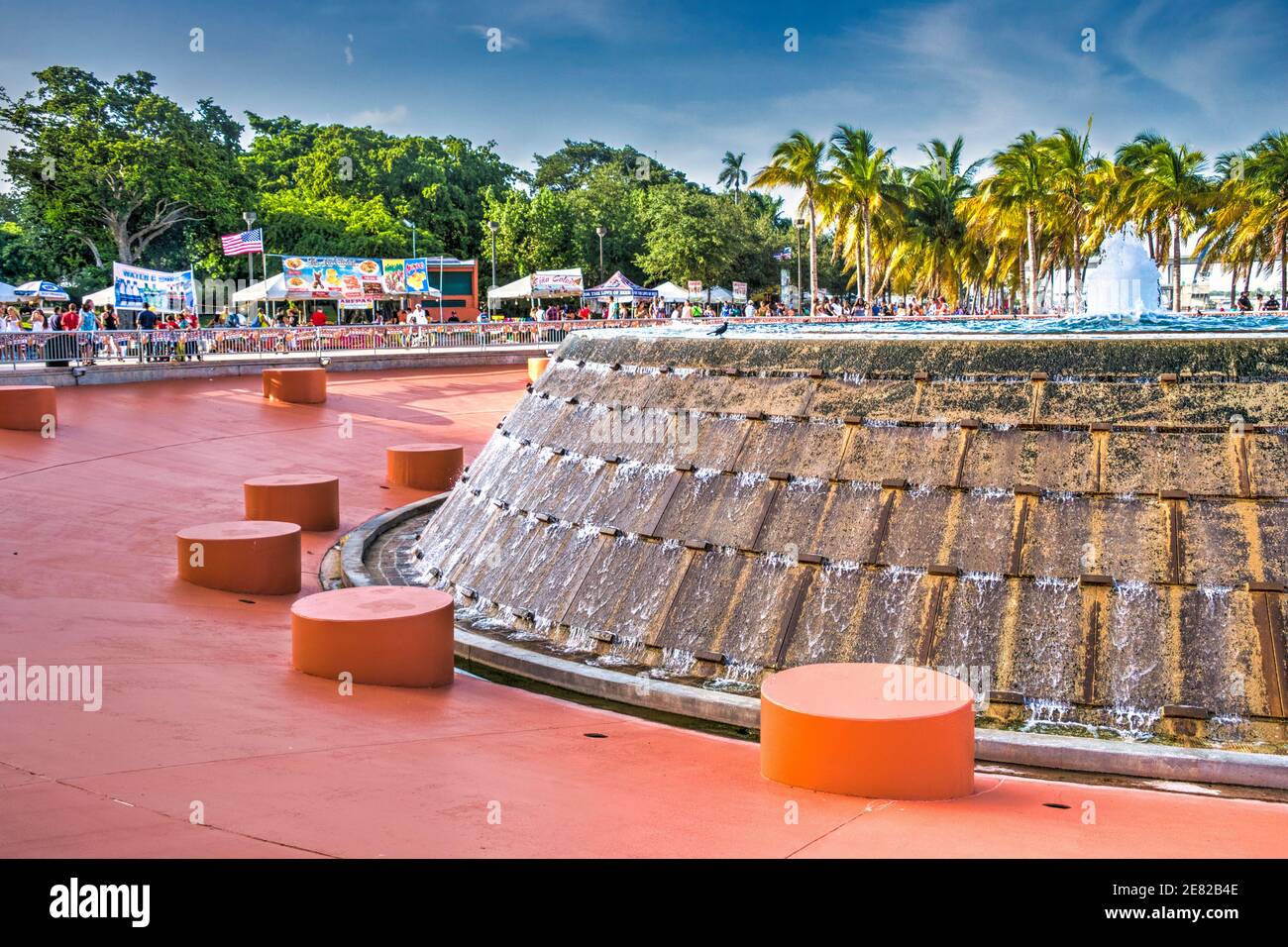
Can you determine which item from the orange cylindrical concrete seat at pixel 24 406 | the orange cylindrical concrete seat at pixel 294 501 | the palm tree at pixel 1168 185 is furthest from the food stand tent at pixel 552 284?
the orange cylindrical concrete seat at pixel 294 501

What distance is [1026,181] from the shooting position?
53312 millimetres

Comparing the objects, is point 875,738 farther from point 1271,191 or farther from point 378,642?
point 1271,191

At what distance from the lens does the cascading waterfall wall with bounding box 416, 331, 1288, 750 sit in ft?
31.7

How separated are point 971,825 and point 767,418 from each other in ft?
18.8

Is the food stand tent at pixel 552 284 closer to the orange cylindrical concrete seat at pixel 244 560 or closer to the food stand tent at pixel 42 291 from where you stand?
the food stand tent at pixel 42 291

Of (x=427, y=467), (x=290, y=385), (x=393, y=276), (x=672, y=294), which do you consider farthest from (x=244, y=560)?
(x=672, y=294)

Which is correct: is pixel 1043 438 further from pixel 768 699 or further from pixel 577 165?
pixel 577 165

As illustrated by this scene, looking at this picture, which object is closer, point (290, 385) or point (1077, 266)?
point (290, 385)

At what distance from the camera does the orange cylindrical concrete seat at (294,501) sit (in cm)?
1906

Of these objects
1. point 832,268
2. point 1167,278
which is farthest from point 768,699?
point 832,268

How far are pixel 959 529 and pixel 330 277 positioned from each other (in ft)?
137

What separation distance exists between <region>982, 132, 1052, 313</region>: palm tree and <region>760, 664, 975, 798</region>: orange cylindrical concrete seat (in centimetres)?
4749

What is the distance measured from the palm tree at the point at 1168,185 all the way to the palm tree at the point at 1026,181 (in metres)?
3.47

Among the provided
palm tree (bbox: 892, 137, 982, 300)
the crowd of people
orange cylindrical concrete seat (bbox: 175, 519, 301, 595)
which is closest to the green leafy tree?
the crowd of people
